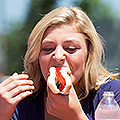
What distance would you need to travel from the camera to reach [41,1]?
15.2 metres

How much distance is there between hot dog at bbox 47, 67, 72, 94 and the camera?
66.9 inches

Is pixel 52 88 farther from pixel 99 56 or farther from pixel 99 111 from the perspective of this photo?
pixel 99 56

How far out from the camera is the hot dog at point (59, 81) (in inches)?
66.9

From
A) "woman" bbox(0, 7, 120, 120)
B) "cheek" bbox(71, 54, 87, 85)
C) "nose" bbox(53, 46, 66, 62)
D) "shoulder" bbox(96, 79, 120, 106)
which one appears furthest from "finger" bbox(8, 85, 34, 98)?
"shoulder" bbox(96, 79, 120, 106)

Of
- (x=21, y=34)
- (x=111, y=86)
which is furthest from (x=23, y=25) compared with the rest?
(x=111, y=86)

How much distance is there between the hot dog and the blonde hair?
1.04ft

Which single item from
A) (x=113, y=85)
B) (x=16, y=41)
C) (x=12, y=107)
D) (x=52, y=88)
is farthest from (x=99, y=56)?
(x=16, y=41)

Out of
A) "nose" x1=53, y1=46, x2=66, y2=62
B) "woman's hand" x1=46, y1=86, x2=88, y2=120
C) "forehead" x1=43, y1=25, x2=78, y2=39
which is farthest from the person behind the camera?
"forehead" x1=43, y1=25, x2=78, y2=39

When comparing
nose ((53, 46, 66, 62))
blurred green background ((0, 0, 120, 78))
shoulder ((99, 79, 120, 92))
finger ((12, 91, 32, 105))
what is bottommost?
finger ((12, 91, 32, 105))

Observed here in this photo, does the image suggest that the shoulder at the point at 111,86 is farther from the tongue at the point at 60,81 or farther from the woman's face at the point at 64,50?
the tongue at the point at 60,81

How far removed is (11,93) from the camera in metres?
1.70

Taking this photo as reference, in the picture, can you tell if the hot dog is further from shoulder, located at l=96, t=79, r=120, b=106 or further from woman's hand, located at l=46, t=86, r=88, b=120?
shoulder, located at l=96, t=79, r=120, b=106

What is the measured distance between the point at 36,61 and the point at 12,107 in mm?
567

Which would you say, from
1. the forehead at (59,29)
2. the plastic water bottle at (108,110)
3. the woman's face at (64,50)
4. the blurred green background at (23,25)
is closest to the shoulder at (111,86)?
the woman's face at (64,50)
